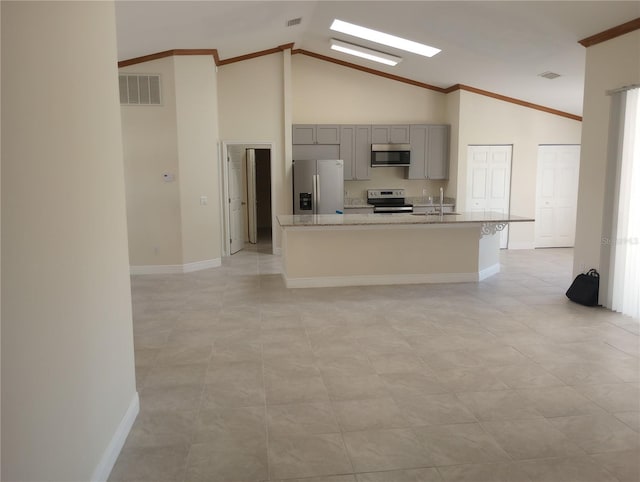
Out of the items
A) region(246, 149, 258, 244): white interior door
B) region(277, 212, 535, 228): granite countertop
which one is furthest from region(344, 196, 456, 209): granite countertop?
region(277, 212, 535, 228): granite countertop

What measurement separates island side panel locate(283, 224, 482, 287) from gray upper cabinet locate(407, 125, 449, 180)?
8.44ft

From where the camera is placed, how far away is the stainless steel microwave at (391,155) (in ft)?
27.3

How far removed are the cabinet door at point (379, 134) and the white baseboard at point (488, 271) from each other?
2.95 meters

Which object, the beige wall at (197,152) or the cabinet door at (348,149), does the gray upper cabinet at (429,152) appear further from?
the beige wall at (197,152)

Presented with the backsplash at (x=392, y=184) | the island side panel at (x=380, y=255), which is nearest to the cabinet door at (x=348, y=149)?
the backsplash at (x=392, y=184)

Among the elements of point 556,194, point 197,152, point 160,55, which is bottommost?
point 556,194

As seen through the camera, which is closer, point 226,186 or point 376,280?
point 376,280

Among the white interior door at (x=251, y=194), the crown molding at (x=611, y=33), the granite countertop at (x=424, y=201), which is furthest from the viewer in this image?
the white interior door at (x=251, y=194)

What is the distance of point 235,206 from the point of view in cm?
848

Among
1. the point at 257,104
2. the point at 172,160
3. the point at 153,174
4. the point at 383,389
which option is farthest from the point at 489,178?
the point at 383,389

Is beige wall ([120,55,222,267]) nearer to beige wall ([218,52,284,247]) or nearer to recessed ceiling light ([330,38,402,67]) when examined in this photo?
beige wall ([218,52,284,247])

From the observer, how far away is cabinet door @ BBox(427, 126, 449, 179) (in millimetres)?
8508

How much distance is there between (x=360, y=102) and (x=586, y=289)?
5044mm

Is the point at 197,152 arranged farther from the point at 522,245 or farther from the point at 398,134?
the point at 522,245
